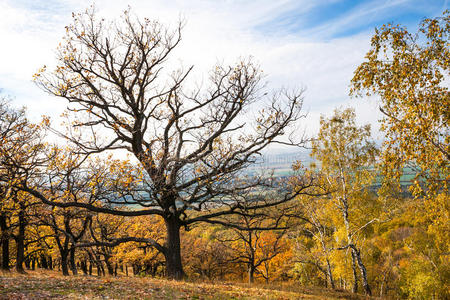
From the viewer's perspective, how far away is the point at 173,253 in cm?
1381

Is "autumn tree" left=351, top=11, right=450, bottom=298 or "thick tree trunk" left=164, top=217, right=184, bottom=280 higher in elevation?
"autumn tree" left=351, top=11, right=450, bottom=298

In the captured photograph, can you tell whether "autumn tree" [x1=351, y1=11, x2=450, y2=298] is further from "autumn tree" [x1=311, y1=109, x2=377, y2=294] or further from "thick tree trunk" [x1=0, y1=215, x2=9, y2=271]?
"thick tree trunk" [x1=0, y1=215, x2=9, y2=271]

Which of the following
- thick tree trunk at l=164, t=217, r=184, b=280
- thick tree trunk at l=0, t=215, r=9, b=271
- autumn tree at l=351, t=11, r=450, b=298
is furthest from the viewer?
thick tree trunk at l=0, t=215, r=9, b=271

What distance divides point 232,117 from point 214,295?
28.5 ft

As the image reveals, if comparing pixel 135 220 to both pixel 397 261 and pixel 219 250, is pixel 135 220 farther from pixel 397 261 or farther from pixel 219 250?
pixel 397 261

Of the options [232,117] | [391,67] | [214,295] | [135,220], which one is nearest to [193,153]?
[232,117]

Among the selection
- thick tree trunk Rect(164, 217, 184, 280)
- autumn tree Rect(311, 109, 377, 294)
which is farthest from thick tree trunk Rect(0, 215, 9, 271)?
autumn tree Rect(311, 109, 377, 294)

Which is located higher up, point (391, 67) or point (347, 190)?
point (391, 67)

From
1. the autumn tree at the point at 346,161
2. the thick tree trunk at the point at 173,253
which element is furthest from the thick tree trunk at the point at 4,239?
the autumn tree at the point at 346,161

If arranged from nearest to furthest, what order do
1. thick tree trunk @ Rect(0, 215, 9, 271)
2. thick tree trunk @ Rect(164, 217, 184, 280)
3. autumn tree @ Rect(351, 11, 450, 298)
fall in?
autumn tree @ Rect(351, 11, 450, 298), thick tree trunk @ Rect(164, 217, 184, 280), thick tree trunk @ Rect(0, 215, 9, 271)

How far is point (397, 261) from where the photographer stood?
42500mm

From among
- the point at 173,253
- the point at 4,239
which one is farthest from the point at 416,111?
the point at 4,239

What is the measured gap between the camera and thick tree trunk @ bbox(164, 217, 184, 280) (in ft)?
44.9

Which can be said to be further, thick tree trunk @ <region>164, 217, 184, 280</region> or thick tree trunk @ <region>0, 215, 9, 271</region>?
thick tree trunk @ <region>0, 215, 9, 271</region>
